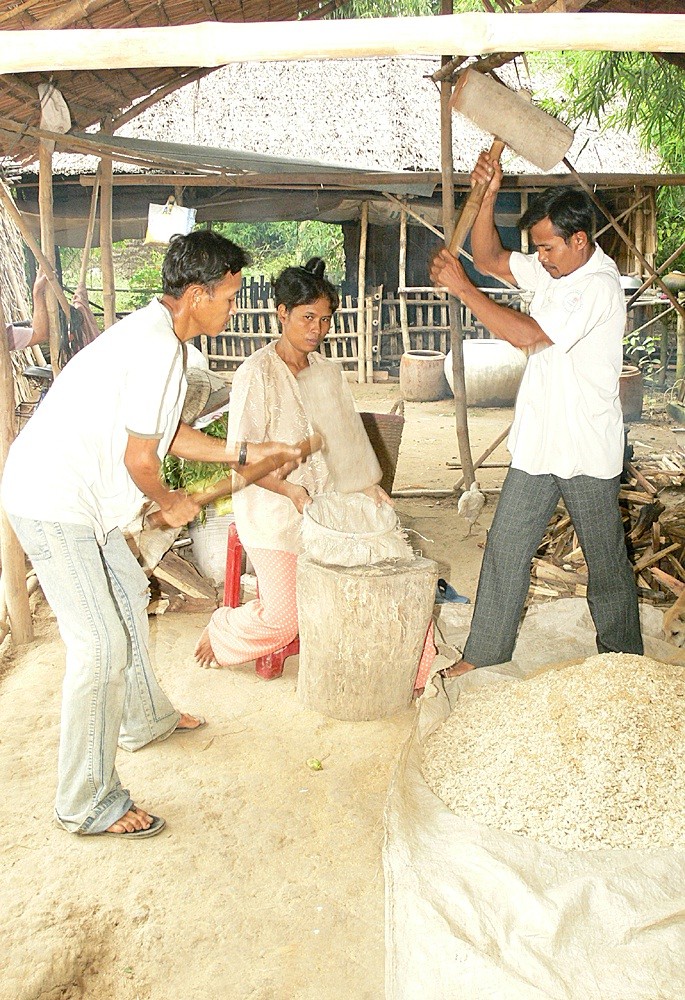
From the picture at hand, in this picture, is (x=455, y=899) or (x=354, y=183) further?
(x=354, y=183)

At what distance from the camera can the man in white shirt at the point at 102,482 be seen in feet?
7.16

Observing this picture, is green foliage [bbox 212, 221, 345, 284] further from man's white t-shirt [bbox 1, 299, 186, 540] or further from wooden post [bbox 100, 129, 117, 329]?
man's white t-shirt [bbox 1, 299, 186, 540]

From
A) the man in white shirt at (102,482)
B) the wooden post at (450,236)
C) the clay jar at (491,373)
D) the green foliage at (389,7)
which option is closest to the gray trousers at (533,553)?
the man in white shirt at (102,482)

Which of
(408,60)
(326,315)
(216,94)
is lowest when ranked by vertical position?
(326,315)

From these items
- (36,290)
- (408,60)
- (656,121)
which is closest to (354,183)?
(36,290)

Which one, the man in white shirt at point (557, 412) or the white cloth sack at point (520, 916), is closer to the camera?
the white cloth sack at point (520, 916)

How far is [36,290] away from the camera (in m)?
4.60

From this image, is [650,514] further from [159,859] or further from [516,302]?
[516,302]

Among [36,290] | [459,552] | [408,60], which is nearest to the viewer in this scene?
[36,290]

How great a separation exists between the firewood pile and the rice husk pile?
56.3 inches

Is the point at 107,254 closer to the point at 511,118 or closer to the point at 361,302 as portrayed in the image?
the point at 511,118

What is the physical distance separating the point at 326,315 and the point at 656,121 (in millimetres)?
6599

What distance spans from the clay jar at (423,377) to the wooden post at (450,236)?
5.02 meters

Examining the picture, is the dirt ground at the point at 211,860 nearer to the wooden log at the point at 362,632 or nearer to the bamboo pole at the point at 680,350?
the wooden log at the point at 362,632
